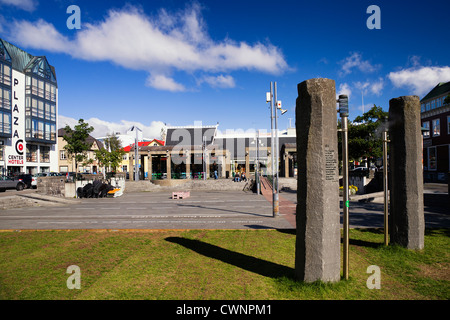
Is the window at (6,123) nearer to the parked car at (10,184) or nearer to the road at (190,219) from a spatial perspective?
the parked car at (10,184)

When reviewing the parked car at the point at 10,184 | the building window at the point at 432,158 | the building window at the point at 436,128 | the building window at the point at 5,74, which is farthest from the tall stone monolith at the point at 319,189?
the building window at the point at 5,74

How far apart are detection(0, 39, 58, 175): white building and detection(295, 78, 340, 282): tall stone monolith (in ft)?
154

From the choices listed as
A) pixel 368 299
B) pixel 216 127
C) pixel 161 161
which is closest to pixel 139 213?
pixel 368 299

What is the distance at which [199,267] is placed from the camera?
689cm

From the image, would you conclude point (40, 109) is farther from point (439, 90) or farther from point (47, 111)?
point (439, 90)

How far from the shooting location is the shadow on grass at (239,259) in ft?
21.5

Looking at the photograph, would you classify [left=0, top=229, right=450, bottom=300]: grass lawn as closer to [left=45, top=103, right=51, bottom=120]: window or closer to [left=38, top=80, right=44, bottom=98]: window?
[left=38, top=80, right=44, bottom=98]: window

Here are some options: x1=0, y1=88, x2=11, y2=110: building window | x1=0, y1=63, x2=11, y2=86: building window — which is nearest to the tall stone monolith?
x1=0, y1=88, x2=11, y2=110: building window

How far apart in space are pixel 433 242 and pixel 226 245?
705cm

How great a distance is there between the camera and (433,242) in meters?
9.01

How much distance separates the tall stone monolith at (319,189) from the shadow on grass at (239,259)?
91 cm

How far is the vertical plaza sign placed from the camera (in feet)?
134

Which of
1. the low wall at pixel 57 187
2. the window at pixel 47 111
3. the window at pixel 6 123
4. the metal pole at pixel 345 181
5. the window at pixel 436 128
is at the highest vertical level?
the window at pixel 47 111

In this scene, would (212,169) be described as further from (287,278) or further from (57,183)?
(287,278)
